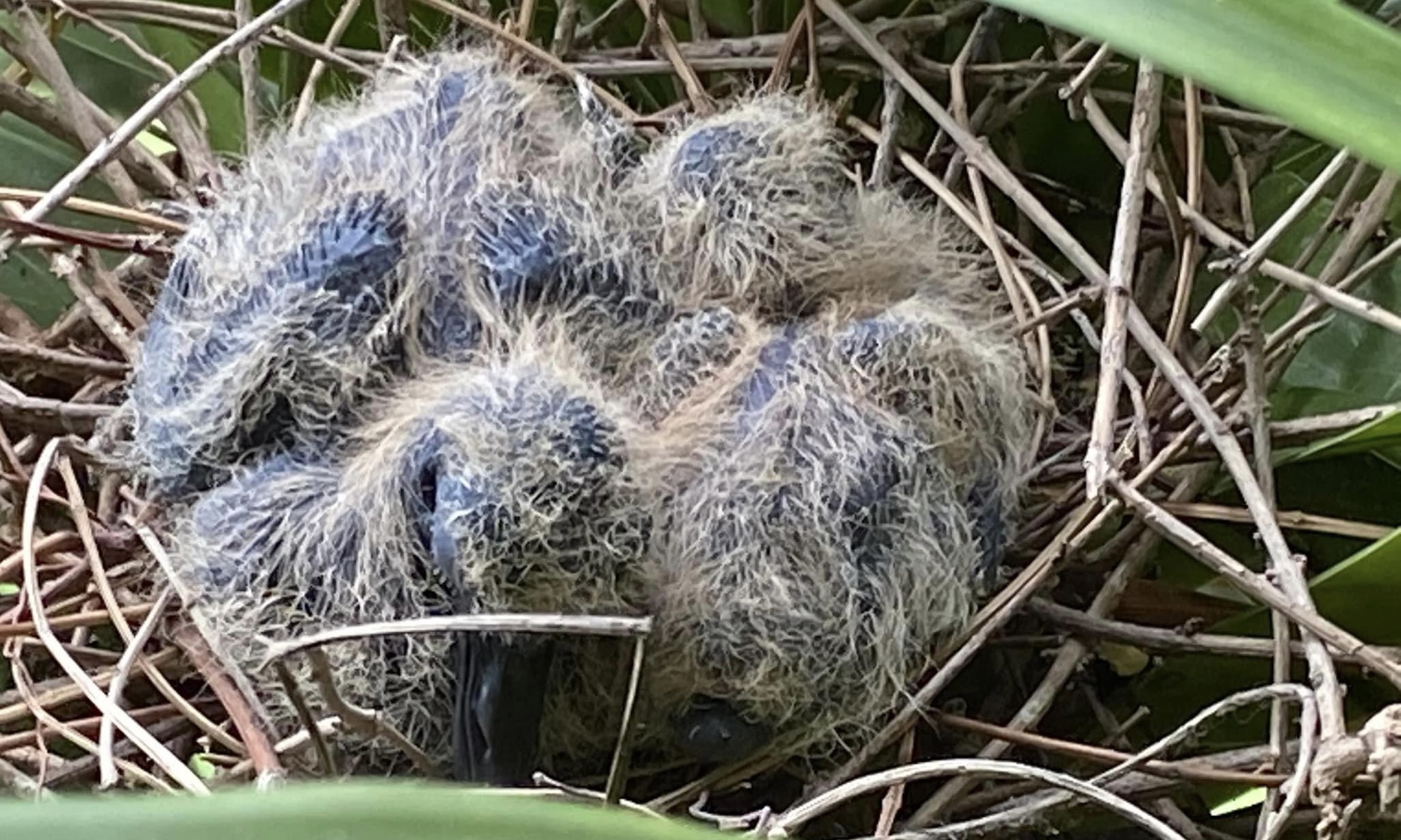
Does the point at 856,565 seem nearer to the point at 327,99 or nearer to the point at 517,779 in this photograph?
the point at 517,779

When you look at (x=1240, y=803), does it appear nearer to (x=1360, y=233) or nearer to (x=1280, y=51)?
(x=1360, y=233)

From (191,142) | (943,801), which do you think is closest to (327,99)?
(191,142)

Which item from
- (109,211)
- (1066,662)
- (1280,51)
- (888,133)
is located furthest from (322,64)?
(1280,51)

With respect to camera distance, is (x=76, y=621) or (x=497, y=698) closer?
(x=497, y=698)

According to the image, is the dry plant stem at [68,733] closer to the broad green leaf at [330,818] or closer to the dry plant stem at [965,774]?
the dry plant stem at [965,774]

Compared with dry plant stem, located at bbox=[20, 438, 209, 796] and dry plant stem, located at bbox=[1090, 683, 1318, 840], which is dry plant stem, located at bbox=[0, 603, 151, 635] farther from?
dry plant stem, located at bbox=[1090, 683, 1318, 840]
